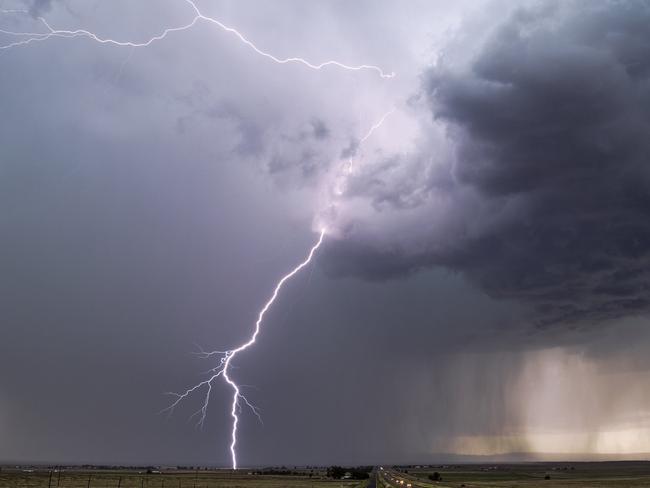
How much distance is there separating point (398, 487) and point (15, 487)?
4554cm

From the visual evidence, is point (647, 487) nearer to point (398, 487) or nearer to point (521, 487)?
point (521, 487)

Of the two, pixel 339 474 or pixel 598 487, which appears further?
pixel 339 474

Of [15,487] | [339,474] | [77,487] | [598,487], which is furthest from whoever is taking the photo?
[339,474]

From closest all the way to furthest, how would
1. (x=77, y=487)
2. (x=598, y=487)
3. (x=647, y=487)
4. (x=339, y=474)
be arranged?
(x=77, y=487) < (x=647, y=487) < (x=598, y=487) < (x=339, y=474)

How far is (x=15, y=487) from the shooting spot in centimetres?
5991

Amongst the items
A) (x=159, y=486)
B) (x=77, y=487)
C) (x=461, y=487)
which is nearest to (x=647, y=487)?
(x=461, y=487)

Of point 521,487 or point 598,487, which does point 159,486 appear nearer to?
point 521,487

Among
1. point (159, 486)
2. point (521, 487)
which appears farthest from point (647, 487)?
point (159, 486)

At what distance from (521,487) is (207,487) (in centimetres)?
4297

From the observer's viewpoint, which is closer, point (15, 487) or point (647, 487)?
point (15, 487)

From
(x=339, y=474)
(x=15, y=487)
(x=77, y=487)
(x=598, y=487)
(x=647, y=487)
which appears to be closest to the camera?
(x=15, y=487)

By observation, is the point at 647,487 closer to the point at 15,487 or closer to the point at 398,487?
the point at 398,487

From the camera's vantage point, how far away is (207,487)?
7094 cm

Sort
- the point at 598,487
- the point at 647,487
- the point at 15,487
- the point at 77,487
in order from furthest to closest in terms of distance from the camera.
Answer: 1. the point at 598,487
2. the point at 647,487
3. the point at 77,487
4. the point at 15,487
